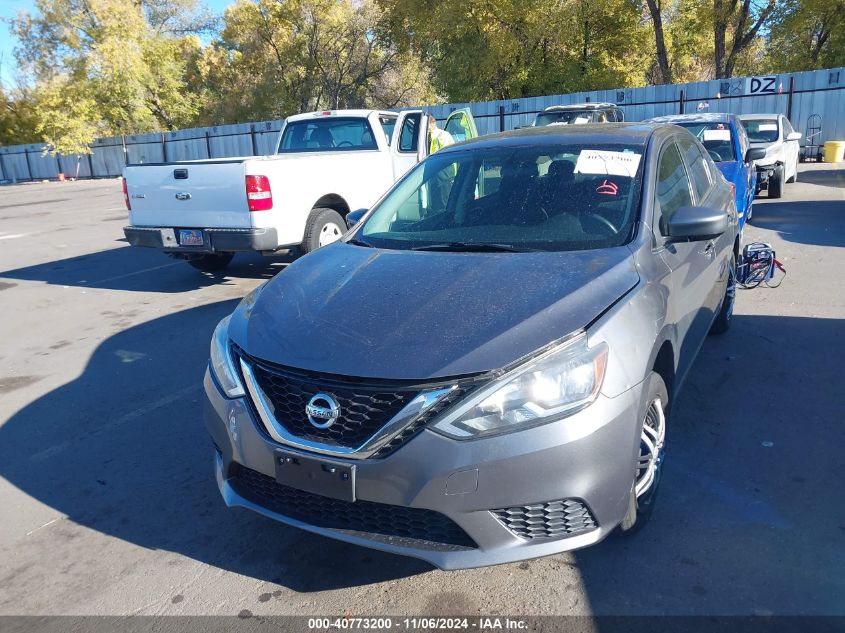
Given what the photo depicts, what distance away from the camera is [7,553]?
3184 millimetres

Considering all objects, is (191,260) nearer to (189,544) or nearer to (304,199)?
(304,199)

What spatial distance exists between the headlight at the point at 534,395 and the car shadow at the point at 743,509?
2.89ft

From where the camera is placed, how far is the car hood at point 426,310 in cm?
244

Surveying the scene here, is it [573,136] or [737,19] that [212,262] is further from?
[737,19]

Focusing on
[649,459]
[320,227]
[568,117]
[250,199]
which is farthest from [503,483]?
[568,117]

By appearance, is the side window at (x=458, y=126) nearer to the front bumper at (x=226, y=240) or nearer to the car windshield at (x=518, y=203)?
the front bumper at (x=226, y=240)

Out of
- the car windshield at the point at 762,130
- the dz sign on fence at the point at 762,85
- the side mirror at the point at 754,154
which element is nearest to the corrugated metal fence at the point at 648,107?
the dz sign on fence at the point at 762,85

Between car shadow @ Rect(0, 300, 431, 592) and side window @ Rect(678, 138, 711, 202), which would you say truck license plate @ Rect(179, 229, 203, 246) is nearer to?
car shadow @ Rect(0, 300, 431, 592)

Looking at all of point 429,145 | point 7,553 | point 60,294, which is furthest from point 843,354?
point 60,294

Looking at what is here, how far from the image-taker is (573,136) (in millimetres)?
3967

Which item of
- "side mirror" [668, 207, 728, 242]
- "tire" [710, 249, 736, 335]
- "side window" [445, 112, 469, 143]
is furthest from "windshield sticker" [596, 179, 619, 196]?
"side window" [445, 112, 469, 143]

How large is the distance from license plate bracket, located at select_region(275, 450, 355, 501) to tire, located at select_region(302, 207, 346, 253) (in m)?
5.45

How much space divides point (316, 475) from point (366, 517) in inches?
10.1

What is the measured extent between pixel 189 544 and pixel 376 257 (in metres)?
1.64
